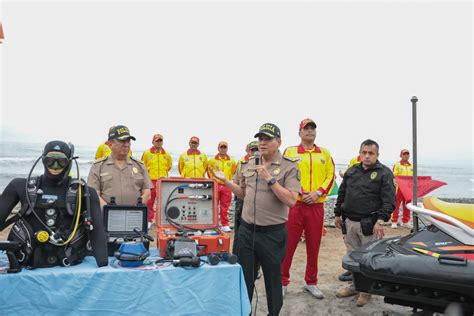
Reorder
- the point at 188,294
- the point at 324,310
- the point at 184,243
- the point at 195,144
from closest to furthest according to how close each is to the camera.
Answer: the point at 188,294
the point at 184,243
the point at 324,310
the point at 195,144

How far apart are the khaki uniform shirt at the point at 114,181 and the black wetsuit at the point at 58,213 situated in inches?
38.0

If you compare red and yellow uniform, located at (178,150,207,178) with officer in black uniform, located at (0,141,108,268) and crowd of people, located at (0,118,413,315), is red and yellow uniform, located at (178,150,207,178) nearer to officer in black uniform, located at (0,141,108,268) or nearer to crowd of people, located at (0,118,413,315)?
crowd of people, located at (0,118,413,315)

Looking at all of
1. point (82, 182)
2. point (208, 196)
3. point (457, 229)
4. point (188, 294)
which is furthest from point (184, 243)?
point (457, 229)

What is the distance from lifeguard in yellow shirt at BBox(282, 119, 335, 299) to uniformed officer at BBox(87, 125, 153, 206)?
1.70 m

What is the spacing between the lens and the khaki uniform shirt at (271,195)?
336 cm

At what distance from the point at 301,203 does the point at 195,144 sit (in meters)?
4.93

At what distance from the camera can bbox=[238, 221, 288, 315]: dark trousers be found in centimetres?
338

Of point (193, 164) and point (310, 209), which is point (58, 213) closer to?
point (310, 209)

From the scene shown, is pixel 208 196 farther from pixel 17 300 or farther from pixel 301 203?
pixel 17 300

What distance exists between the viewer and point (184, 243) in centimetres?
297

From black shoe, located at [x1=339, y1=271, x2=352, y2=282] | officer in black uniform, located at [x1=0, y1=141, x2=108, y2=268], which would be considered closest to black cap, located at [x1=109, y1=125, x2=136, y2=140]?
officer in black uniform, located at [x1=0, y1=141, x2=108, y2=268]

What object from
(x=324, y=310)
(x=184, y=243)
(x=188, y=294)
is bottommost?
(x=324, y=310)

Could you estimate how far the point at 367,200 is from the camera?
14.1 feet

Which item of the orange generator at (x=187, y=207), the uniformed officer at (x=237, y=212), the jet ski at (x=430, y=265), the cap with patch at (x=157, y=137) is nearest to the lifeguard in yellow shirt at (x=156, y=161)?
the cap with patch at (x=157, y=137)
